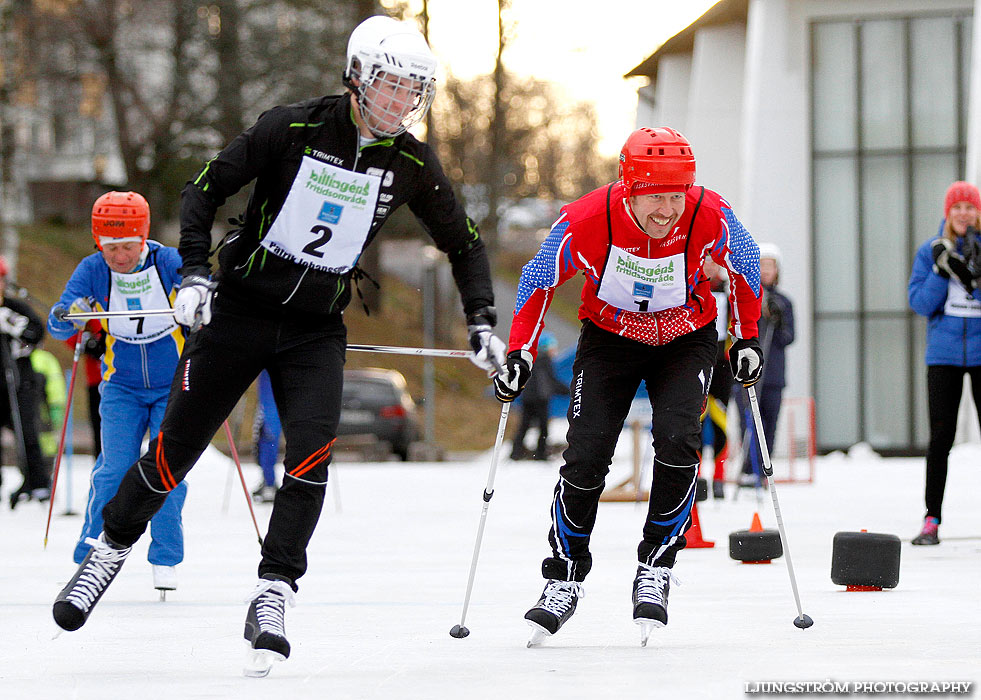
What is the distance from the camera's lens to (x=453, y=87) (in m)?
36.3

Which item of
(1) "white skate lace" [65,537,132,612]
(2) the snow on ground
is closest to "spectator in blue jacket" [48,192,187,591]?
(2) the snow on ground

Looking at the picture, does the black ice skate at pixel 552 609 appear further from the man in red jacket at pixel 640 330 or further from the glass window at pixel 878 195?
the glass window at pixel 878 195

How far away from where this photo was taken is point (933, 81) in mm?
20500

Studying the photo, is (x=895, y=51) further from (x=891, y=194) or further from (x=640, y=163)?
(x=640, y=163)

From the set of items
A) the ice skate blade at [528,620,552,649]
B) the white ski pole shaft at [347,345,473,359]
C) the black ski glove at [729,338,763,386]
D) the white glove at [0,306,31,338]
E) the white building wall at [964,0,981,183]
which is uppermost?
the white building wall at [964,0,981,183]

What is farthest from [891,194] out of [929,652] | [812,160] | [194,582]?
[929,652]

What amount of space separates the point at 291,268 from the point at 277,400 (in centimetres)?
47

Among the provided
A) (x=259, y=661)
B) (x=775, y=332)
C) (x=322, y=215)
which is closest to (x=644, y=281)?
(x=322, y=215)

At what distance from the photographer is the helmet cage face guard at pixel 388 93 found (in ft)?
16.3

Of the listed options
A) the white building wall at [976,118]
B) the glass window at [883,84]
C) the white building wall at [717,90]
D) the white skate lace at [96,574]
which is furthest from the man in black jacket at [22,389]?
the white building wall at [717,90]

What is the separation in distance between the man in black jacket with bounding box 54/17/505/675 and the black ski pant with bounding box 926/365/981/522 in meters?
4.24

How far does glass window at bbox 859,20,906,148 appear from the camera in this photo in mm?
20359

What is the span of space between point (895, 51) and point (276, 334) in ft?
55.8

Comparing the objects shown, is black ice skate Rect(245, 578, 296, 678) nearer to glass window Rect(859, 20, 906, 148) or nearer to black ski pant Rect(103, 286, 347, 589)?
black ski pant Rect(103, 286, 347, 589)
